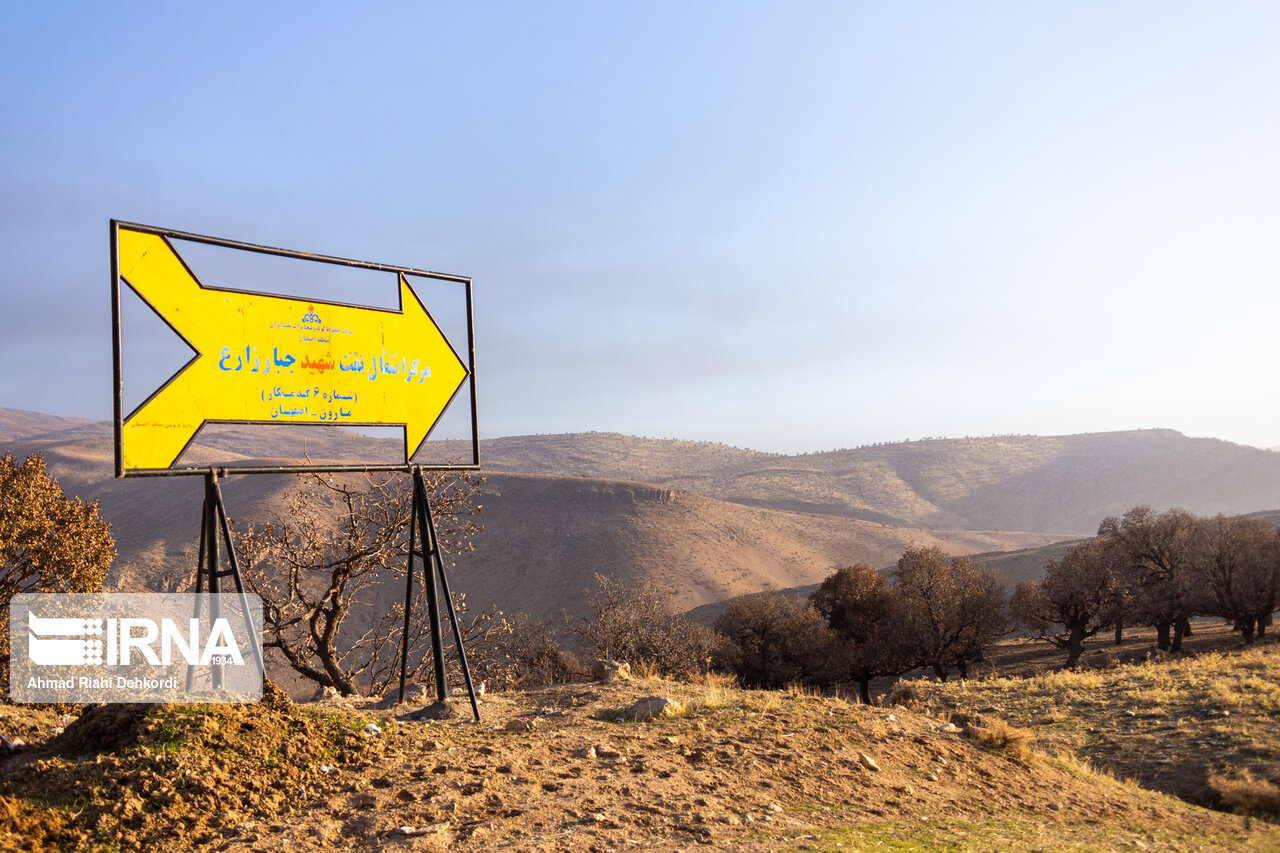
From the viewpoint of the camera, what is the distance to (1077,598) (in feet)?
93.5

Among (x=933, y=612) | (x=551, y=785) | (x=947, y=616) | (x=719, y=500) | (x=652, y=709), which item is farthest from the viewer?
(x=719, y=500)

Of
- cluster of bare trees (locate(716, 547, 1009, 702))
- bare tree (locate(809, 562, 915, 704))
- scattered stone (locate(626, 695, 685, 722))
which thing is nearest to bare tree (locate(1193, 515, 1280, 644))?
cluster of bare trees (locate(716, 547, 1009, 702))

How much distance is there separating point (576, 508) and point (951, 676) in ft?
149

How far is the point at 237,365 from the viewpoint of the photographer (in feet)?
22.2

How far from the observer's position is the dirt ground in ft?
16.3

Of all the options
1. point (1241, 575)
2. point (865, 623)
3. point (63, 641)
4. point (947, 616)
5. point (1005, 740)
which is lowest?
point (865, 623)

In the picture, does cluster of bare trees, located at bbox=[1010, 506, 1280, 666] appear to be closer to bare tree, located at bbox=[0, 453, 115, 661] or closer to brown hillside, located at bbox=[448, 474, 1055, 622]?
brown hillside, located at bbox=[448, 474, 1055, 622]

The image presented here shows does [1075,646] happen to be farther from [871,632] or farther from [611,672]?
[611,672]

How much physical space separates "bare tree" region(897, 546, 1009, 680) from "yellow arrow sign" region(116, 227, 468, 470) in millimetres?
26057

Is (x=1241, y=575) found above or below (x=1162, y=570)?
above

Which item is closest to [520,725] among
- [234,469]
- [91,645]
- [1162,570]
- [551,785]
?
[551,785]

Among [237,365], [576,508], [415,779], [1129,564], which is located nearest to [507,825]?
[415,779]

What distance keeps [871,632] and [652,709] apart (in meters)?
24.3

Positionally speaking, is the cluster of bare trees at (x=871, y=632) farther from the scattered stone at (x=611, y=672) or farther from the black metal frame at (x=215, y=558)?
the black metal frame at (x=215, y=558)
